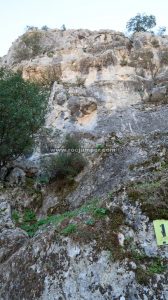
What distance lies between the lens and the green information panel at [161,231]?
27.7 ft

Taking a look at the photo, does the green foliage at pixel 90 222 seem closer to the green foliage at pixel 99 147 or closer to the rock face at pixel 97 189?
the rock face at pixel 97 189

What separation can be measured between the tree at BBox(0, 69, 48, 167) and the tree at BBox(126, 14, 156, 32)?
32.3m

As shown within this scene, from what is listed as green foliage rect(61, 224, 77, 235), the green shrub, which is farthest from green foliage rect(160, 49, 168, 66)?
green foliage rect(61, 224, 77, 235)

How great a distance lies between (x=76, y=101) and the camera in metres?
27.0

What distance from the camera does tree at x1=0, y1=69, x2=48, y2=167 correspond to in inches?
661

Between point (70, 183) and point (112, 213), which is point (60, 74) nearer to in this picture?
point (70, 183)

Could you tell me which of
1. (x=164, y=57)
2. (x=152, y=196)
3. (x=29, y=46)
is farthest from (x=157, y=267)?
(x=29, y=46)

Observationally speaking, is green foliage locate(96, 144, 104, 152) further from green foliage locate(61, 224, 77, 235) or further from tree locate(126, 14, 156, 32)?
tree locate(126, 14, 156, 32)

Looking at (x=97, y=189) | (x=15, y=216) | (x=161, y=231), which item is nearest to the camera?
(x=161, y=231)

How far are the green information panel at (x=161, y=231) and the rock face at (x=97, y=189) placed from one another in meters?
0.14

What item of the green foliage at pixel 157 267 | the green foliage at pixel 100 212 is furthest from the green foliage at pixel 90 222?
the green foliage at pixel 157 267

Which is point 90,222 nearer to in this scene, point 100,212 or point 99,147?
point 100,212

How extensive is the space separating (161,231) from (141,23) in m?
43.4

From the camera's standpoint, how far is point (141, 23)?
47.4 meters
